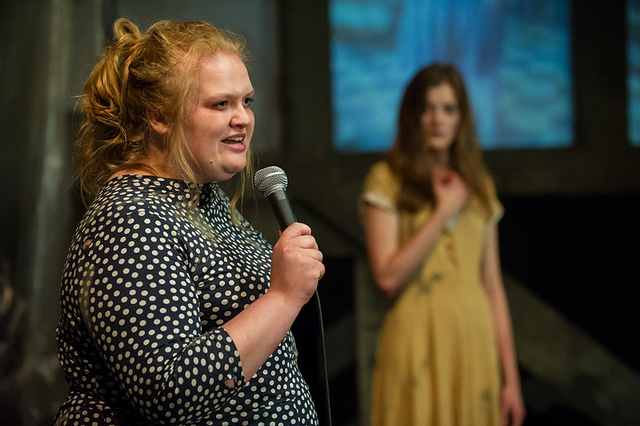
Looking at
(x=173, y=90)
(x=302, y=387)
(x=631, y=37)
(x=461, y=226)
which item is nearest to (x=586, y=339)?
(x=461, y=226)

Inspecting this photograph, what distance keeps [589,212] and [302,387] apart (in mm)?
2165

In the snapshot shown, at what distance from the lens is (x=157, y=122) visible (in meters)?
0.99

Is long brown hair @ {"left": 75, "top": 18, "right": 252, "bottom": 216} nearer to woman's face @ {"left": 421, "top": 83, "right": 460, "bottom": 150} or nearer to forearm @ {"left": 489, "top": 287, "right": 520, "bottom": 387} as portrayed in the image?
woman's face @ {"left": 421, "top": 83, "right": 460, "bottom": 150}

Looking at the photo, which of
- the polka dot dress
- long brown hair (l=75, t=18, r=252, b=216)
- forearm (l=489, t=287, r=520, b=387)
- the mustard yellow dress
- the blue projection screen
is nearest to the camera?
the polka dot dress

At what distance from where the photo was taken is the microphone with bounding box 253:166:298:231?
987 millimetres

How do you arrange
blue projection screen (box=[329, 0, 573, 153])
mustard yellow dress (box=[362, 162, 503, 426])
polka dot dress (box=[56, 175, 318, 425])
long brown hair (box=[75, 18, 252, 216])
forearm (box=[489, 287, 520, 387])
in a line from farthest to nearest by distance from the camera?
blue projection screen (box=[329, 0, 573, 153])
forearm (box=[489, 287, 520, 387])
mustard yellow dress (box=[362, 162, 503, 426])
long brown hair (box=[75, 18, 252, 216])
polka dot dress (box=[56, 175, 318, 425])

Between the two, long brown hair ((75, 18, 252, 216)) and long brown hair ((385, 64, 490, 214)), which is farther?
long brown hair ((385, 64, 490, 214))

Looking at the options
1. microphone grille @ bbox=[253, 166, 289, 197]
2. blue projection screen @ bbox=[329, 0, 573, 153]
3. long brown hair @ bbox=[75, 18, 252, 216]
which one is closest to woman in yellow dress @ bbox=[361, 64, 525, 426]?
blue projection screen @ bbox=[329, 0, 573, 153]

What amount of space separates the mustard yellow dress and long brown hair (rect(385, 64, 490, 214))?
13 cm

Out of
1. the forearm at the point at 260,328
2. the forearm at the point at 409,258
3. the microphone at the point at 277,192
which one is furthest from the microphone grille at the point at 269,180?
the forearm at the point at 409,258

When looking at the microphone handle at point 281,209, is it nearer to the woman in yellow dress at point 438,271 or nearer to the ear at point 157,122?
the ear at point 157,122

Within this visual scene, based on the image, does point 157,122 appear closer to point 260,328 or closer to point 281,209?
point 281,209

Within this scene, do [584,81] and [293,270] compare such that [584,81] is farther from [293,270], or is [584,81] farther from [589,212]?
[293,270]

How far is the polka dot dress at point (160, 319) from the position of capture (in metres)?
0.77
